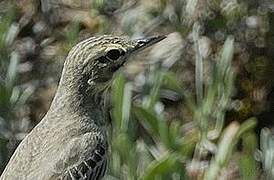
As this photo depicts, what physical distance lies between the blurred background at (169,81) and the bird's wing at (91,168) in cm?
11

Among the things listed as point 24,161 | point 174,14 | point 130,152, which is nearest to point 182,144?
point 130,152

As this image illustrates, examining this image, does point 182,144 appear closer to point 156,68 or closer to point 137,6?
point 156,68

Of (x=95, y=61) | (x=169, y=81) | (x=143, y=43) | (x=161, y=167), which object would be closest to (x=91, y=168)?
(x=161, y=167)

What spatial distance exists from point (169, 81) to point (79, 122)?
1.95 feet

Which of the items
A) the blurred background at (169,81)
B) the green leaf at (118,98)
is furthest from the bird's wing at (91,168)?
the green leaf at (118,98)

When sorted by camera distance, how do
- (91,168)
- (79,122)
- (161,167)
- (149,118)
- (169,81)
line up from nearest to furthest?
(161,167)
(91,168)
(79,122)
(149,118)
(169,81)

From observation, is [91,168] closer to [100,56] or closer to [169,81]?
[100,56]

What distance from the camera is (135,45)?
5762 mm

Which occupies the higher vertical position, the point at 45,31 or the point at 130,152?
the point at 130,152

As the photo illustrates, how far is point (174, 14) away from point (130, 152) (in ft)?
4.67

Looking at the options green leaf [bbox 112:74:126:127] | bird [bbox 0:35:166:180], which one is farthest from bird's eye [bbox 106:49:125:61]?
green leaf [bbox 112:74:126:127]

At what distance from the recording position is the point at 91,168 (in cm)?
568

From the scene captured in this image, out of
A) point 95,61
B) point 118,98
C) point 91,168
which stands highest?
point 95,61

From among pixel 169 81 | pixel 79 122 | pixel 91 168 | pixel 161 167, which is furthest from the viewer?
pixel 169 81
